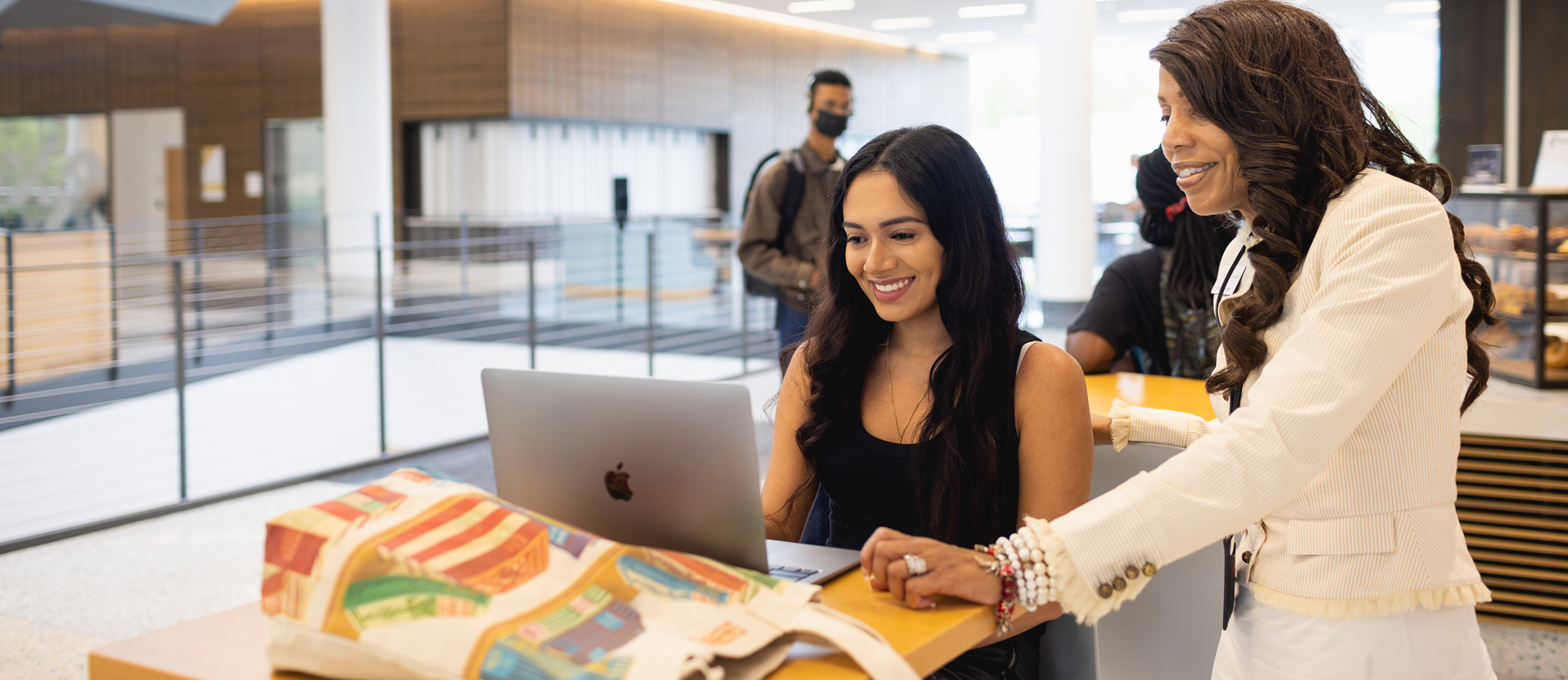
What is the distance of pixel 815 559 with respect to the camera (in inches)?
55.6

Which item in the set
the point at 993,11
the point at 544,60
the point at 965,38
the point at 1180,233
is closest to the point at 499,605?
the point at 1180,233

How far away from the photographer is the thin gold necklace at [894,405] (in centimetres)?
167

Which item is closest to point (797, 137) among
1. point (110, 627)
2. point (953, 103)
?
point (953, 103)

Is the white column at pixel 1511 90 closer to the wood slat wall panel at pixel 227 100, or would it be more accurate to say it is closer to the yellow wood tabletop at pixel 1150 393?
the yellow wood tabletop at pixel 1150 393

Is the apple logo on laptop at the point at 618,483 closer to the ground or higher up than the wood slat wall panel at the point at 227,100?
closer to the ground

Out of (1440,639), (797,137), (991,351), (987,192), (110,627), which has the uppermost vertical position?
(797,137)

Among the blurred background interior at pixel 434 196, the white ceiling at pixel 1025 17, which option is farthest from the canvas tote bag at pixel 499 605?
the white ceiling at pixel 1025 17

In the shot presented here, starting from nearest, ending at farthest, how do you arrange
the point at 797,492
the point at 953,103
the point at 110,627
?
1. the point at 797,492
2. the point at 110,627
3. the point at 953,103

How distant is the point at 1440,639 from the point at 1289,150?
1.78ft

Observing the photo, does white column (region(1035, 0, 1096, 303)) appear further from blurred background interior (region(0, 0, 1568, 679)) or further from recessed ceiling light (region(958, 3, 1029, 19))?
recessed ceiling light (region(958, 3, 1029, 19))

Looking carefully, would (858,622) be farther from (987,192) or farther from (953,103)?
(953,103)

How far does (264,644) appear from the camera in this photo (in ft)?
3.88

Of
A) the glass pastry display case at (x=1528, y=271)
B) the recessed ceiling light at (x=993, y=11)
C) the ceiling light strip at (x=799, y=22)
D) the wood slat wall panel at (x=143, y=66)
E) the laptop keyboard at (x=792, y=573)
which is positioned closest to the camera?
the laptop keyboard at (x=792, y=573)

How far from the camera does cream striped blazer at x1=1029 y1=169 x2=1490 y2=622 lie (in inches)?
42.8
